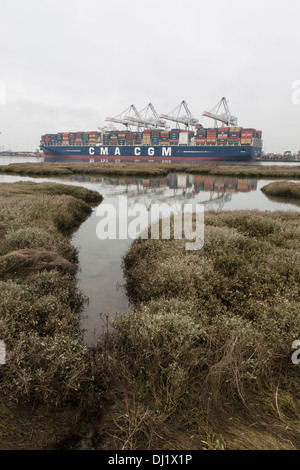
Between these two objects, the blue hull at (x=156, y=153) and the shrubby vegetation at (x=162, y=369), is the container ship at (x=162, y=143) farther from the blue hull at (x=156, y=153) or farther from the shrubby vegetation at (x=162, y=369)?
the shrubby vegetation at (x=162, y=369)

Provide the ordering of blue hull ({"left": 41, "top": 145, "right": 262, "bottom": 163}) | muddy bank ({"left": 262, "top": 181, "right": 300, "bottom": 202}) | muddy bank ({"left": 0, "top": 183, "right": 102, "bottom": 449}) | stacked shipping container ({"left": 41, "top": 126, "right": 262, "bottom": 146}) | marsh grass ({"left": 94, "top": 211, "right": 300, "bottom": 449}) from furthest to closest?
stacked shipping container ({"left": 41, "top": 126, "right": 262, "bottom": 146}) < blue hull ({"left": 41, "top": 145, "right": 262, "bottom": 163}) < muddy bank ({"left": 262, "top": 181, "right": 300, "bottom": 202}) < muddy bank ({"left": 0, "top": 183, "right": 102, "bottom": 449}) < marsh grass ({"left": 94, "top": 211, "right": 300, "bottom": 449})

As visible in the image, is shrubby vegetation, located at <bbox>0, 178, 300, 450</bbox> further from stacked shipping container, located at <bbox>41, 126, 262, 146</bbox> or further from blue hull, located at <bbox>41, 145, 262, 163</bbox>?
stacked shipping container, located at <bbox>41, 126, 262, 146</bbox>

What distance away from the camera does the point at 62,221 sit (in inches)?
614

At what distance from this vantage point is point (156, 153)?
3959 inches

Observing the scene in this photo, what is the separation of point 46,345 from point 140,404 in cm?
179

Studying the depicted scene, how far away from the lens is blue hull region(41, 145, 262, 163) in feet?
302

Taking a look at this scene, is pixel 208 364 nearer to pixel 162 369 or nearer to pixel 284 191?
pixel 162 369

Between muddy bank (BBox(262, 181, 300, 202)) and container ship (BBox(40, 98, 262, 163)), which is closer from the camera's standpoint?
muddy bank (BBox(262, 181, 300, 202))

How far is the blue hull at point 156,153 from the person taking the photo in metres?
91.9

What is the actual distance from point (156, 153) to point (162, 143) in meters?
4.43

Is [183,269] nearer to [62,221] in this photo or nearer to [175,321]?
[175,321]

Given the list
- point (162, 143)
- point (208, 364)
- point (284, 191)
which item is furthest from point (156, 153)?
point (208, 364)

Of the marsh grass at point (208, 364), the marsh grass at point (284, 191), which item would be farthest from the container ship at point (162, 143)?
the marsh grass at point (208, 364)

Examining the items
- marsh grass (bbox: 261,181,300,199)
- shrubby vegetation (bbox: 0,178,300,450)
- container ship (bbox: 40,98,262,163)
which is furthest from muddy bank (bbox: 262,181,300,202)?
container ship (bbox: 40,98,262,163)
